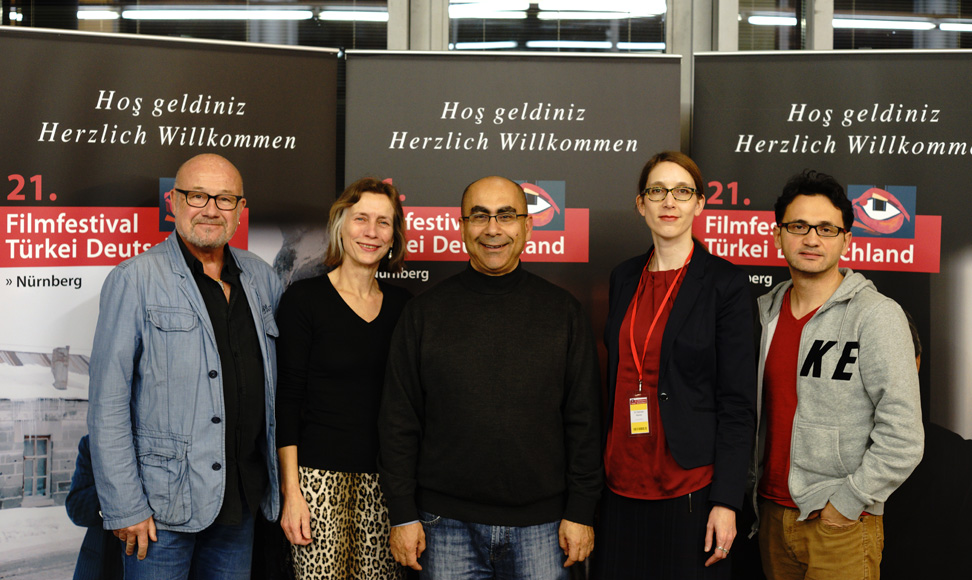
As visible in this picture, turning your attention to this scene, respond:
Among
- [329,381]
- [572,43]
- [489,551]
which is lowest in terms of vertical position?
[489,551]

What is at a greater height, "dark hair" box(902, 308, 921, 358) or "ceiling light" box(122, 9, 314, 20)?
"ceiling light" box(122, 9, 314, 20)

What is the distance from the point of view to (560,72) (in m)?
2.96

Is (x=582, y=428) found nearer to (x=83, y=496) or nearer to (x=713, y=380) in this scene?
(x=713, y=380)

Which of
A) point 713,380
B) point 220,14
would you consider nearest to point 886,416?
point 713,380

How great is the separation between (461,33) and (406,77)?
0.67 m

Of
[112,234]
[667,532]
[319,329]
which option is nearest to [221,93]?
[112,234]

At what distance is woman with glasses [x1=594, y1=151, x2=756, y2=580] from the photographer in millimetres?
1934

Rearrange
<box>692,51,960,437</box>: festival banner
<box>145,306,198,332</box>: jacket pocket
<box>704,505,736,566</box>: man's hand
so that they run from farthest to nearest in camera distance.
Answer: <box>692,51,960,437</box>: festival banner → <box>145,306,198,332</box>: jacket pocket → <box>704,505,736,566</box>: man's hand

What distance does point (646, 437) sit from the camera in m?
1.99

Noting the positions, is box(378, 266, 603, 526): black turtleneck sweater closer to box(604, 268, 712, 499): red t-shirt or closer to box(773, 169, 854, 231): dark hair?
box(604, 268, 712, 499): red t-shirt

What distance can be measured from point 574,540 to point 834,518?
76 centimetres

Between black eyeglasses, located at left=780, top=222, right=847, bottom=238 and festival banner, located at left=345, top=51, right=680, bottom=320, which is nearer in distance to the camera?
black eyeglasses, located at left=780, top=222, right=847, bottom=238

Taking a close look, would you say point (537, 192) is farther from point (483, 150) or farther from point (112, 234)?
point (112, 234)

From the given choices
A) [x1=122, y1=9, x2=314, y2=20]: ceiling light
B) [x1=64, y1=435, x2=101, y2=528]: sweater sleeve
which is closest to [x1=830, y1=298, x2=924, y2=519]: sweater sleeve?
[x1=64, y1=435, x2=101, y2=528]: sweater sleeve
